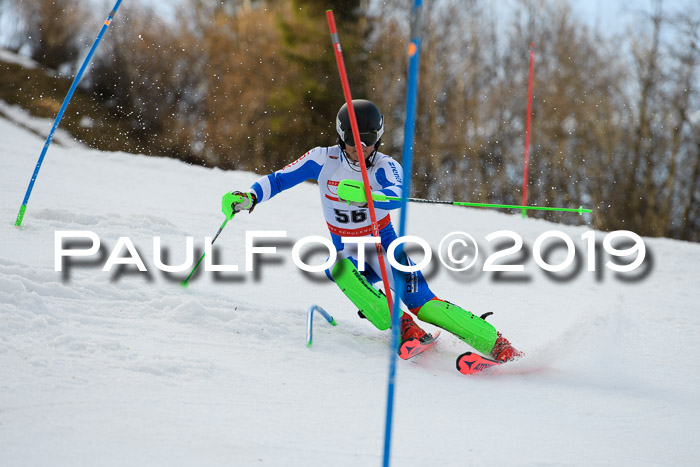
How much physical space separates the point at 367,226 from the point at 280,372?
1.13 meters

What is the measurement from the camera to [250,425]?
2.27m

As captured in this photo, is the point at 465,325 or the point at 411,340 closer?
the point at 411,340

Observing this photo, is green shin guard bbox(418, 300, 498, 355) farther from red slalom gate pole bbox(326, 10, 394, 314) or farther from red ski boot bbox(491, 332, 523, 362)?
red slalom gate pole bbox(326, 10, 394, 314)

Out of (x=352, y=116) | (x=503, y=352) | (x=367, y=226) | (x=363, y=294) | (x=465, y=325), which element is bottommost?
(x=503, y=352)

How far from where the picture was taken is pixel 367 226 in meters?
3.69

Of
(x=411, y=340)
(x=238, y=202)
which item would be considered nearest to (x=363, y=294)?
(x=411, y=340)

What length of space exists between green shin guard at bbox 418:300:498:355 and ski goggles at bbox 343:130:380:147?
0.93 m

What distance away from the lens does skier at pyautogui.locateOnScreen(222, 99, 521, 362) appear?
3.42 metres

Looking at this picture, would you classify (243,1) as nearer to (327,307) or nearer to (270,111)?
(270,111)

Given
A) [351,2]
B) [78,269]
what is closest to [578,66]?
[351,2]

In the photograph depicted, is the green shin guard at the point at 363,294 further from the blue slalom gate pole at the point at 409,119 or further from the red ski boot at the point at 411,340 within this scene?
the blue slalom gate pole at the point at 409,119

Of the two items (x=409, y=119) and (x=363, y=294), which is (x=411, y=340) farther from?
(x=409, y=119)

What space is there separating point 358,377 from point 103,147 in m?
14.7

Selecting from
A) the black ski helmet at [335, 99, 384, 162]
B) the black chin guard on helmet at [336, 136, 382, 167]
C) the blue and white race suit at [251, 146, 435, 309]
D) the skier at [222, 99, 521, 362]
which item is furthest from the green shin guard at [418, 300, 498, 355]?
the black ski helmet at [335, 99, 384, 162]
